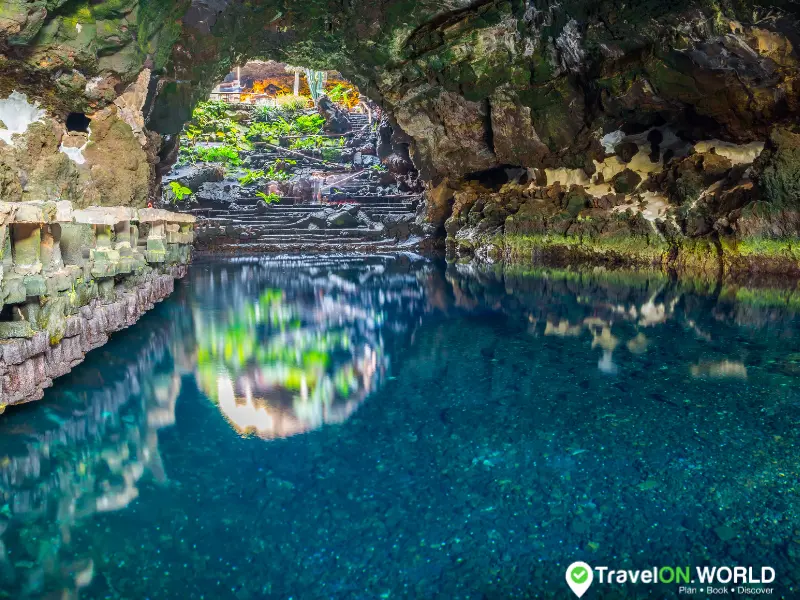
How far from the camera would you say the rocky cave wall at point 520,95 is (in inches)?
406

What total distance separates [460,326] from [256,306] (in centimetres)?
373

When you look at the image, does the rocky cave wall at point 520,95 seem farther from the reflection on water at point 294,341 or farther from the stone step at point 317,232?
the stone step at point 317,232

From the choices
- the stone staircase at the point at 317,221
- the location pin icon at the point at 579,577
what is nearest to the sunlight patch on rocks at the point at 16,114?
the location pin icon at the point at 579,577

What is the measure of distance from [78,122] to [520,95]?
11.2 meters

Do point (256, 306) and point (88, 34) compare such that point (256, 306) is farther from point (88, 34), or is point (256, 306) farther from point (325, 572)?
point (325, 572)

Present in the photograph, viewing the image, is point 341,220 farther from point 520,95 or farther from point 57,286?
point 57,286

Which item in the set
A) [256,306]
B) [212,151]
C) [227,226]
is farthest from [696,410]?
[212,151]

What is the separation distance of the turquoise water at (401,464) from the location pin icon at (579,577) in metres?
0.04

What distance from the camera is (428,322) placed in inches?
349

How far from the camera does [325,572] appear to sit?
110 inches

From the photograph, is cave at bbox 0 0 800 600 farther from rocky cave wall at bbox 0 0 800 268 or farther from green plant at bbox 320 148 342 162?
green plant at bbox 320 148 342 162

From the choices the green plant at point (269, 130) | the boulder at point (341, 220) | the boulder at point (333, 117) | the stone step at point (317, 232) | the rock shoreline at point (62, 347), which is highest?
the boulder at point (333, 117)

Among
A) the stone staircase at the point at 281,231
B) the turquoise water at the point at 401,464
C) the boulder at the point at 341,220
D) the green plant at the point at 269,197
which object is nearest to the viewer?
the turquoise water at the point at 401,464

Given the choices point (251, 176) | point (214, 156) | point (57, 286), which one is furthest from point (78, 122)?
point (214, 156)
